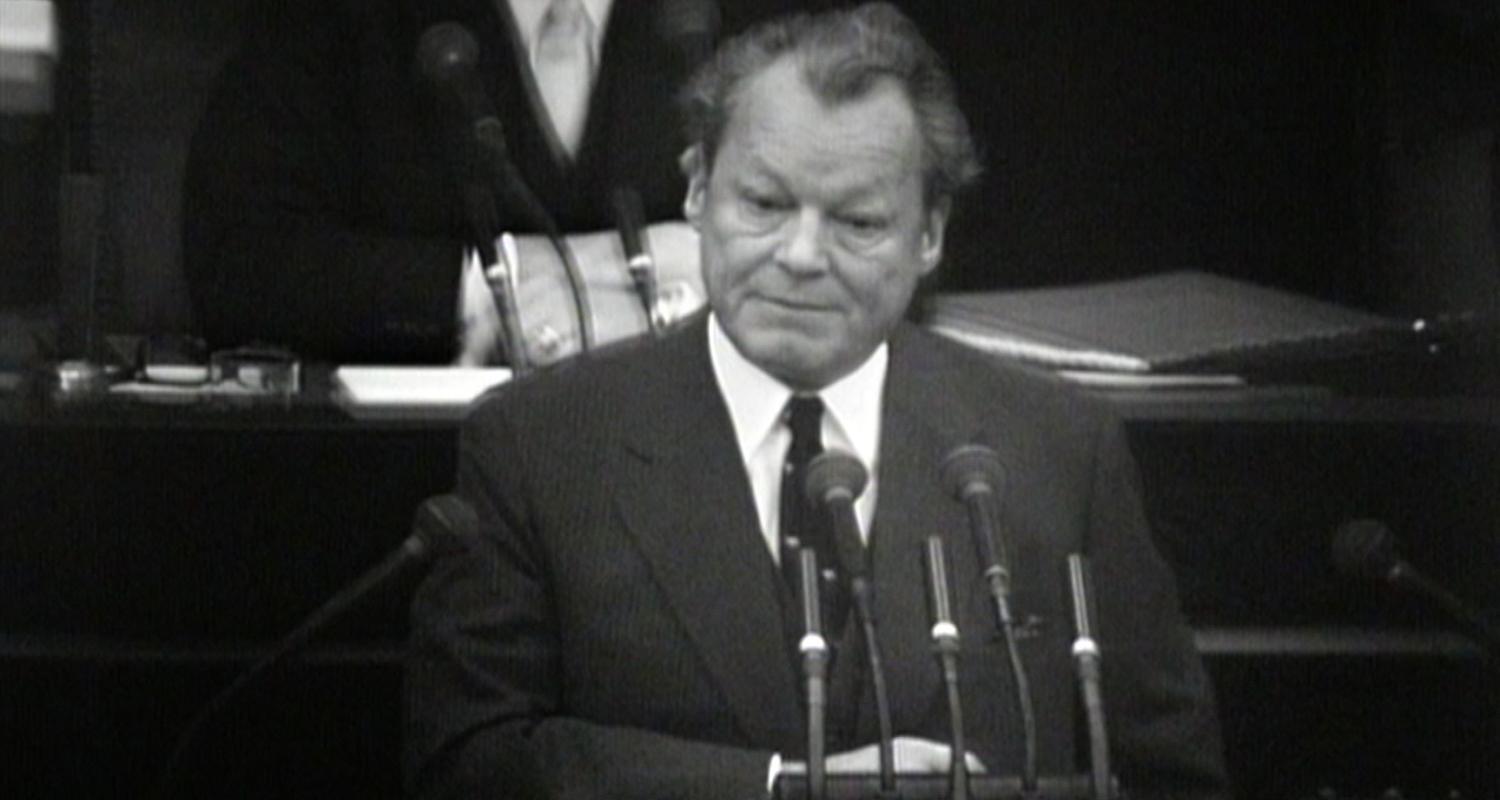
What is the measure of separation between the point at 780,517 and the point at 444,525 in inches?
12.5

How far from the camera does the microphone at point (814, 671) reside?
237cm

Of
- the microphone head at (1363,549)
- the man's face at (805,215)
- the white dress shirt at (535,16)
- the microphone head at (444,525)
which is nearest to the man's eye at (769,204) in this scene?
the man's face at (805,215)

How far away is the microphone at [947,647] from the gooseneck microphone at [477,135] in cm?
41

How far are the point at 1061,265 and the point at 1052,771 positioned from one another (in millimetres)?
521

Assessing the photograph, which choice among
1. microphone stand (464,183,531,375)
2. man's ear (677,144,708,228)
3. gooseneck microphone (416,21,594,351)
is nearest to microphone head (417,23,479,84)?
→ gooseneck microphone (416,21,594,351)

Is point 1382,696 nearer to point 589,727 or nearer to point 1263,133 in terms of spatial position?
point 1263,133

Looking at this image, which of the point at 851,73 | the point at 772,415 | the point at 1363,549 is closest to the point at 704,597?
the point at 772,415

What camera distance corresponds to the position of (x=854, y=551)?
2416 millimetres

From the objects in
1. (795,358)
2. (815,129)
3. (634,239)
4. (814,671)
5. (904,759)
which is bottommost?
(904,759)

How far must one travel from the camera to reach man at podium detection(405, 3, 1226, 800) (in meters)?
2.58

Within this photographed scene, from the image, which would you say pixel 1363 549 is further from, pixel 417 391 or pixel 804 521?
pixel 417 391

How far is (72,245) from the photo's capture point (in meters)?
2.70

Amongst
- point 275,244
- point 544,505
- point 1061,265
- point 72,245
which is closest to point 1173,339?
point 1061,265

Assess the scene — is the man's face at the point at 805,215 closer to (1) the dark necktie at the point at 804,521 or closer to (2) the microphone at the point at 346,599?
(1) the dark necktie at the point at 804,521
